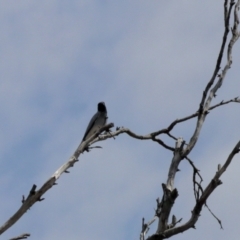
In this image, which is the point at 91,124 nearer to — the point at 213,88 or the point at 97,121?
the point at 97,121

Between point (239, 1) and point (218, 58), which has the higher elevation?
point (239, 1)

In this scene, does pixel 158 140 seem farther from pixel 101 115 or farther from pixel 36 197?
pixel 101 115

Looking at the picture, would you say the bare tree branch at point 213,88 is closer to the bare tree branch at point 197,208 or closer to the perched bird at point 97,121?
the bare tree branch at point 197,208

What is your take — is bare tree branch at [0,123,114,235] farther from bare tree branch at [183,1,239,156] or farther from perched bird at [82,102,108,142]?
perched bird at [82,102,108,142]

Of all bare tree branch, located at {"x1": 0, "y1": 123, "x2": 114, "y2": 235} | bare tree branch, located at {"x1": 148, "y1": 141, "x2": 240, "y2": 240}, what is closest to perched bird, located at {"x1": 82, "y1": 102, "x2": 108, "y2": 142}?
bare tree branch, located at {"x1": 0, "y1": 123, "x2": 114, "y2": 235}

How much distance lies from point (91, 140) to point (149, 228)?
1.55 metres

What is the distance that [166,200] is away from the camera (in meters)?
8.00

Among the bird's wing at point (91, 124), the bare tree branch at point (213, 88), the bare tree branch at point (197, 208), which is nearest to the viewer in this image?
the bare tree branch at point (197, 208)

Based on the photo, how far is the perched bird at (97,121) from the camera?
17.8 metres

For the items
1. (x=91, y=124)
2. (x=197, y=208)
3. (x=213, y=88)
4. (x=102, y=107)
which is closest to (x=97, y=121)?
(x=91, y=124)

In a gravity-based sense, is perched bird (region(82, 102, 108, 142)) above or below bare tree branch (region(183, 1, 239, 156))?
above

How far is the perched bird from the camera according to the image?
17.8m

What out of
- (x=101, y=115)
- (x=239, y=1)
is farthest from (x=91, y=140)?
(x=101, y=115)

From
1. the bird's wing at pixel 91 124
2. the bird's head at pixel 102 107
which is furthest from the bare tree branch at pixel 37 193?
the bird's head at pixel 102 107
